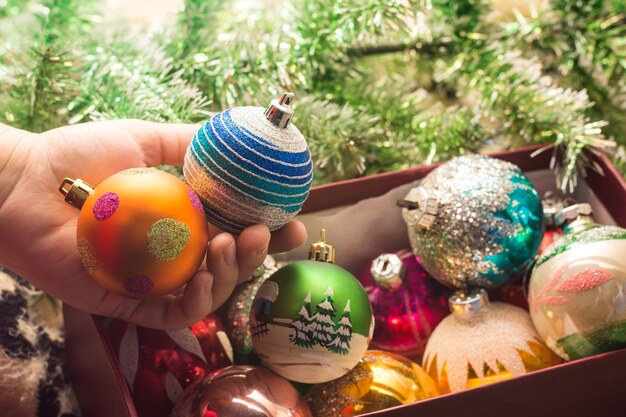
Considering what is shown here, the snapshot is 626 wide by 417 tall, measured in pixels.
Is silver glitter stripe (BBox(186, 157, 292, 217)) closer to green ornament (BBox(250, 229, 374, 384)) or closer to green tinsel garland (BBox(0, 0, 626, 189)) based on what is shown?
green ornament (BBox(250, 229, 374, 384))

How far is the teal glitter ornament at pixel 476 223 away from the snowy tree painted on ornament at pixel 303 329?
0.20 metres

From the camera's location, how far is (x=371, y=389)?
28.5 inches

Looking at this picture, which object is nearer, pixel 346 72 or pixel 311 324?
pixel 311 324

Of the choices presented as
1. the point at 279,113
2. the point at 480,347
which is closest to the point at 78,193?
the point at 279,113

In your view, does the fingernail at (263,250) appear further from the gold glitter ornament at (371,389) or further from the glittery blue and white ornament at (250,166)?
the gold glitter ornament at (371,389)

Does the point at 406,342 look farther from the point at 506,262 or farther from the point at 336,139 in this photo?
the point at 336,139

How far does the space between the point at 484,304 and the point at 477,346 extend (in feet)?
0.17

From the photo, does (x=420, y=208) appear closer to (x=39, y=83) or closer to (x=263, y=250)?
(x=263, y=250)

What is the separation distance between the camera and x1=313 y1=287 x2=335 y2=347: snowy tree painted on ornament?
688 mm

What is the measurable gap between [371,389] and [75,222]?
1.18 ft

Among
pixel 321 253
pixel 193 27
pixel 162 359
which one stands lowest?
pixel 162 359

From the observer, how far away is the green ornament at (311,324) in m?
0.69

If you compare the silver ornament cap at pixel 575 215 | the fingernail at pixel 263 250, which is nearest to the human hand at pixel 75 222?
the fingernail at pixel 263 250

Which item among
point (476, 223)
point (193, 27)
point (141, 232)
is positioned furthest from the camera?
point (193, 27)
